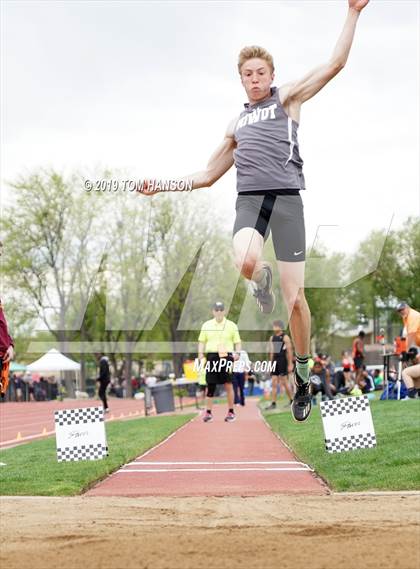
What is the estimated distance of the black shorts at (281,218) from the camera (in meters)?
5.77

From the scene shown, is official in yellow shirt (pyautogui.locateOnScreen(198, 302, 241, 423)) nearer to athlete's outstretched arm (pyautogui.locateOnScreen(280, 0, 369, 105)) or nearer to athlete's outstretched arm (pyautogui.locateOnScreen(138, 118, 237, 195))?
athlete's outstretched arm (pyautogui.locateOnScreen(138, 118, 237, 195))

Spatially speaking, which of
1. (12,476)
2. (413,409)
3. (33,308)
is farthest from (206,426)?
(33,308)

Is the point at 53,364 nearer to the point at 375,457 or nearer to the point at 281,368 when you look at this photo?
the point at 281,368

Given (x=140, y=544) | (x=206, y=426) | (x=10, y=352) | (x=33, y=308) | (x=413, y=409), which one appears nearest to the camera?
(x=140, y=544)

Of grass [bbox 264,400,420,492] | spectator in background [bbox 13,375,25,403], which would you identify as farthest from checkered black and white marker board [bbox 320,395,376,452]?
spectator in background [bbox 13,375,25,403]

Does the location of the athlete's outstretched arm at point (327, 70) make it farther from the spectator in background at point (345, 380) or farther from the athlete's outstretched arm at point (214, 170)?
the spectator in background at point (345, 380)

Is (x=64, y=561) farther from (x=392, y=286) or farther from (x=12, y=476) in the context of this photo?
(x=392, y=286)

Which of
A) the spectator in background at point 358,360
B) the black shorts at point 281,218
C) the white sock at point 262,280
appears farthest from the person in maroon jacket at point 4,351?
the spectator in background at point 358,360

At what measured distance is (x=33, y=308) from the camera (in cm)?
4725

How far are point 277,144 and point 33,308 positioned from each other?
42.7 meters

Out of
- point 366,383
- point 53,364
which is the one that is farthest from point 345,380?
point 53,364

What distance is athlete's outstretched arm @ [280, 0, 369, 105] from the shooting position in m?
5.69

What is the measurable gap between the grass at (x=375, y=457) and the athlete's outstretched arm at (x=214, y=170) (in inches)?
134

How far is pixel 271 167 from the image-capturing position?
575 centimetres
